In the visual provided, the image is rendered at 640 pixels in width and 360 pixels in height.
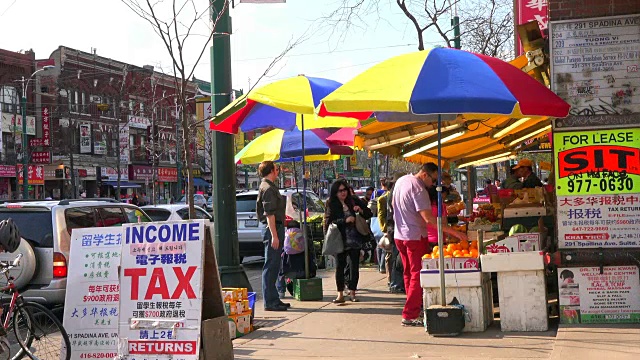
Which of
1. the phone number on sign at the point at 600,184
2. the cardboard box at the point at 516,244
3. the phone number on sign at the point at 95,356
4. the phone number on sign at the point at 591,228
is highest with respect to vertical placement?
the phone number on sign at the point at 600,184

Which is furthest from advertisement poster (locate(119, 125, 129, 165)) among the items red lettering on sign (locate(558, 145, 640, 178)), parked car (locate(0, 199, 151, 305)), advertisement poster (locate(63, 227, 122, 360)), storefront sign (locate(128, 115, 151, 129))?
red lettering on sign (locate(558, 145, 640, 178))

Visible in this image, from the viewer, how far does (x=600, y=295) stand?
808 centimetres

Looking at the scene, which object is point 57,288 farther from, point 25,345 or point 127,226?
point 127,226

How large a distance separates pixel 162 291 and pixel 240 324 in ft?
6.57

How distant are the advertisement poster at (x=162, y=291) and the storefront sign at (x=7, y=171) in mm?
44036

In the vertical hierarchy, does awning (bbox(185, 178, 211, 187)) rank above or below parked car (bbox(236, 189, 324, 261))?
above

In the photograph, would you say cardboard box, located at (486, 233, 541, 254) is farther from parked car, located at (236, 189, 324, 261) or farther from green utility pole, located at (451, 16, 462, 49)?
green utility pole, located at (451, 16, 462, 49)

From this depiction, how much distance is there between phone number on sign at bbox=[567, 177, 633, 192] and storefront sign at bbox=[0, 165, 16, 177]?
44.7 meters

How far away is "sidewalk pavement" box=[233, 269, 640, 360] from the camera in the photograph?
23.1ft

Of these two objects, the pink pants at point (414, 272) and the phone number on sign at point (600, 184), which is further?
the pink pants at point (414, 272)

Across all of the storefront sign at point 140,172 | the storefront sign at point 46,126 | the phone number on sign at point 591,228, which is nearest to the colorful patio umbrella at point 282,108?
the phone number on sign at point 591,228

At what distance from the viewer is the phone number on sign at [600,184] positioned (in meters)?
8.04

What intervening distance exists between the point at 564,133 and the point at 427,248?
1.89m

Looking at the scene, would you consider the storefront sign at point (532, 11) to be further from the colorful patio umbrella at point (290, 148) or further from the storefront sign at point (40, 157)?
the storefront sign at point (40, 157)
